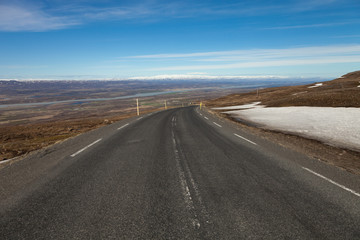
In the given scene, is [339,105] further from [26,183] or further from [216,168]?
[26,183]

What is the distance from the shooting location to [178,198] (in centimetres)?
461

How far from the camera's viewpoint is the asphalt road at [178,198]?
3.57 m

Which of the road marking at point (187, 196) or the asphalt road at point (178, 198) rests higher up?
the road marking at point (187, 196)

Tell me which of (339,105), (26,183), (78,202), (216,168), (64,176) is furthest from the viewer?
(339,105)

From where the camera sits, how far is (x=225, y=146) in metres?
9.54

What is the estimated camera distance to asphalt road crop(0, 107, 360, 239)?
3.57 metres

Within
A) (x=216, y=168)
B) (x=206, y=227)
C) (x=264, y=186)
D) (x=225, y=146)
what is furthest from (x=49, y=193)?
Answer: (x=225, y=146)

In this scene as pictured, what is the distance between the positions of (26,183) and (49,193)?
1.26m

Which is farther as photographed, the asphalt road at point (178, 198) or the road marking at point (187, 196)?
the road marking at point (187, 196)

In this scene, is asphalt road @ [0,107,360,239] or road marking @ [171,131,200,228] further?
road marking @ [171,131,200,228]

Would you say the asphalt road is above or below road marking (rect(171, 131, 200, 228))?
below

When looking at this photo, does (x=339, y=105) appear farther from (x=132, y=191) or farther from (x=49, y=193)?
(x=49, y=193)

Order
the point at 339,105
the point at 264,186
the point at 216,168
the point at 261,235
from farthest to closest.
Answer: the point at 339,105 → the point at 216,168 → the point at 264,186 → the point at 261,235

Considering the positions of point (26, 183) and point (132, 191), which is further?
point (26, 183)
